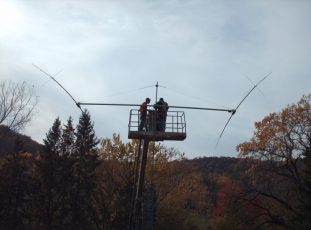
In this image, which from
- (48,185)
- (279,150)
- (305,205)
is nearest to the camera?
(305,205)

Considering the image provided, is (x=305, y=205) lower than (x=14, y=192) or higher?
lower

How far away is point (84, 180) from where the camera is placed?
42250 mm

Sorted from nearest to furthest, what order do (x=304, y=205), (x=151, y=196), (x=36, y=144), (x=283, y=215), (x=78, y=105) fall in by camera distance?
(x=78, y=105)
(x=151, y=196)
(x=304, y=205)
(x=283, y=215)
(x=36, y=144)

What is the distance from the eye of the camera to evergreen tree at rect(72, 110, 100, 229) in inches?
1614

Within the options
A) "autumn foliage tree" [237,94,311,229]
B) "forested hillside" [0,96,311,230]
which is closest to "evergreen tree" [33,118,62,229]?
"forested hillside" [0,96,311,230]

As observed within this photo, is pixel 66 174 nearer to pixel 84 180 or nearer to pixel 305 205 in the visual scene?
pixel 84 180

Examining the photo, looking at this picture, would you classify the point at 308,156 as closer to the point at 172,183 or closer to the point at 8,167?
the point at 172,183

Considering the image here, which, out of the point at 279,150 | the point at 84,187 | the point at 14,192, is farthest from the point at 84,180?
the point at 279,150

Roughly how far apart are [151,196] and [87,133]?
1124 inches

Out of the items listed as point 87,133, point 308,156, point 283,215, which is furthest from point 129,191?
Result: point 308,156

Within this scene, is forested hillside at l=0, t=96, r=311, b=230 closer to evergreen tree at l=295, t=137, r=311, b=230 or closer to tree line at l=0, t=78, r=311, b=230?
tree line at l=0, t=78, r=311, b=230

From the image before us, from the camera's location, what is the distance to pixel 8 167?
41.2 meters

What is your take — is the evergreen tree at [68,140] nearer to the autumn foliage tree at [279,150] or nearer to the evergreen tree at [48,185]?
the evergreen tree at [48,185]

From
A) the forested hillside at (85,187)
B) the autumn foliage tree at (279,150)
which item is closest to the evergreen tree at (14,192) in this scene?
the forested hillside at (85,187)
